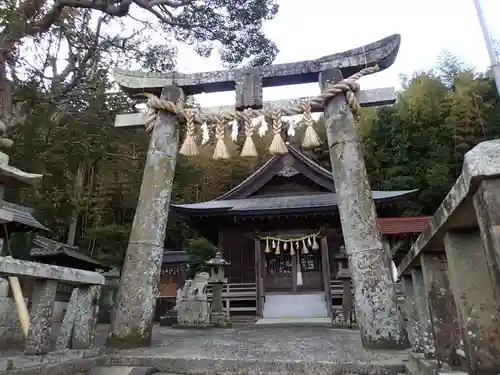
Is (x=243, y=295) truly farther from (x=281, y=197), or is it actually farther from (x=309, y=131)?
(x=309, y=131)

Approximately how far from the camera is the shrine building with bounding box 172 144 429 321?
1202 centimetres

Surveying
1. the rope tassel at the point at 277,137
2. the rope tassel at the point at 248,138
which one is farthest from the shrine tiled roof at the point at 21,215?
the rope tassel at the point at 277,137

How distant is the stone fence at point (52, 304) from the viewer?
2598 millimetres

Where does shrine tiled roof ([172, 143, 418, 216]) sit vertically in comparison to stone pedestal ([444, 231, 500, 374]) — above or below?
above

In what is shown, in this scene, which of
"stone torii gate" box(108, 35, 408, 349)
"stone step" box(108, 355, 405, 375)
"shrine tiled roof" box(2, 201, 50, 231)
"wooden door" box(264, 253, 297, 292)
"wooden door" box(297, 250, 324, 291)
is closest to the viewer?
"stone step" box(108, 355, 405, 375)

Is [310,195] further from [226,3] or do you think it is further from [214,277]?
[226,3]

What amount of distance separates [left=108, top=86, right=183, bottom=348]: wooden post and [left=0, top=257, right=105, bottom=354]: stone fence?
3.58 feet

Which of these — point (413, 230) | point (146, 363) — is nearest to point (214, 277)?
point (413, 230)

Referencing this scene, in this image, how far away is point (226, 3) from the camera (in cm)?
902

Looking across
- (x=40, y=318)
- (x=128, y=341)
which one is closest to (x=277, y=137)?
(x=128, y=341)

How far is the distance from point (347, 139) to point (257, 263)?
901 centimetres

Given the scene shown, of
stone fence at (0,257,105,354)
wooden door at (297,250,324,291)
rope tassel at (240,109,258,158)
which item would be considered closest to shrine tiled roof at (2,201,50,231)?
rope tassel at (240,109,258,158)

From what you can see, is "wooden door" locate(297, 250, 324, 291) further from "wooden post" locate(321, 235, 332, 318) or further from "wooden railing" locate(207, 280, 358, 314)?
"wooden railing" locate(207, 280, 358, 314)

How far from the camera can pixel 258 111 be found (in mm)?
5445
